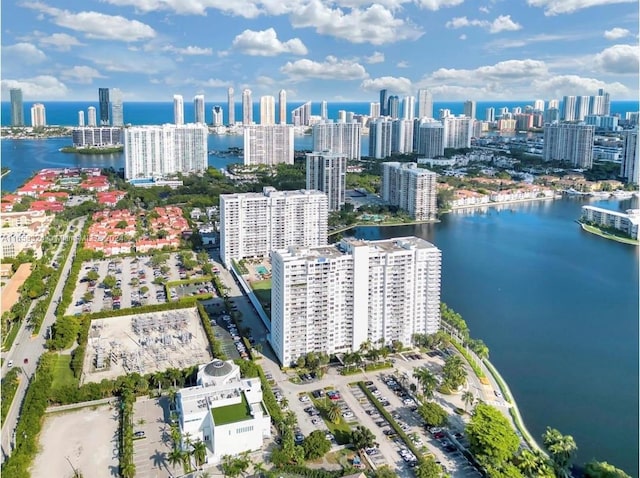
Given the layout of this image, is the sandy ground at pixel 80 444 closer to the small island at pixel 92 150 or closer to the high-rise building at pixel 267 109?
the small island at pixel 92 150

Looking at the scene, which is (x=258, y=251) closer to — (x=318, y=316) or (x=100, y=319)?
(x=100, y=319)

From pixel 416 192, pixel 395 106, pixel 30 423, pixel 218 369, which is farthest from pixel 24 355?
pixel 395 106

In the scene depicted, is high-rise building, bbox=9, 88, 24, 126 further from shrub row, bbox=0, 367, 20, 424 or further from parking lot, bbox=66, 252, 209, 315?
shrub row, bbox=0, 367, 20, 424

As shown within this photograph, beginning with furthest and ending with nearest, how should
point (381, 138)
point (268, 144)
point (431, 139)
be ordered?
point (381, 138) < point (431, 139) < point (268, 144)

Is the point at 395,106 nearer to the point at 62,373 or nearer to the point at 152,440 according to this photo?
the point at 62,373

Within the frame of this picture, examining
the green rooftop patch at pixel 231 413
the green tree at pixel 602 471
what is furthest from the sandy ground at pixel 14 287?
the green tree at pixel 602 471

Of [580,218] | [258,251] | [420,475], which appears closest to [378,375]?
[420,475]
